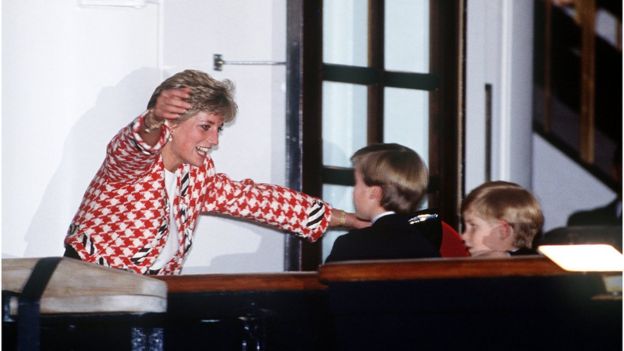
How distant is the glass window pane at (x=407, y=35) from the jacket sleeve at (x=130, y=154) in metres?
1.42

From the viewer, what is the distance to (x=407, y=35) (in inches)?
166

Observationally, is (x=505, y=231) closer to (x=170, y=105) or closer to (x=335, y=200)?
(x=335, y=200)

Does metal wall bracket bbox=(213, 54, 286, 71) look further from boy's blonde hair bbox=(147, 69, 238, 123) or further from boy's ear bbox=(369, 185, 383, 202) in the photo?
boy's ear bbox=(369, 185, 383, 202)

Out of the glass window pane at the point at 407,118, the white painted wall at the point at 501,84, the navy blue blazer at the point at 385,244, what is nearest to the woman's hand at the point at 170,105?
the navy blue blazer at the point at 385,244

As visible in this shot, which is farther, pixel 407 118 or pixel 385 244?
pixel 407 118

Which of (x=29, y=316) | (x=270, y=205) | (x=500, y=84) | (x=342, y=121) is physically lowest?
(x=29, y=316)

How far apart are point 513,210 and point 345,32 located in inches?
44.6

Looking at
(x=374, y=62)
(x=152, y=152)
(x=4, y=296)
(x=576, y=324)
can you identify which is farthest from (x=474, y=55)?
(x=4, y=296)

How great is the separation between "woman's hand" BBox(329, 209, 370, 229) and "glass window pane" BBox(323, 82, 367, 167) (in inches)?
20.7

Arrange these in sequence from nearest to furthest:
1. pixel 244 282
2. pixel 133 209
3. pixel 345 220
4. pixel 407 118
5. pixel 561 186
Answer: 1. pixel 244 282
2. pixel 133 209
3. pixel 345 220
4. pixel 407 118
5. pixel 561 186

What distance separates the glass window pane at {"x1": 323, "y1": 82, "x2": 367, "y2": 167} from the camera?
3887 millimetres

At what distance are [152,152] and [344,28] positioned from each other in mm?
1372

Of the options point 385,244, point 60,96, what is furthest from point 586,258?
point 60,96

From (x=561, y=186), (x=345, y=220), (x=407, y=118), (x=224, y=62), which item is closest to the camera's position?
(x=345, y=220)
